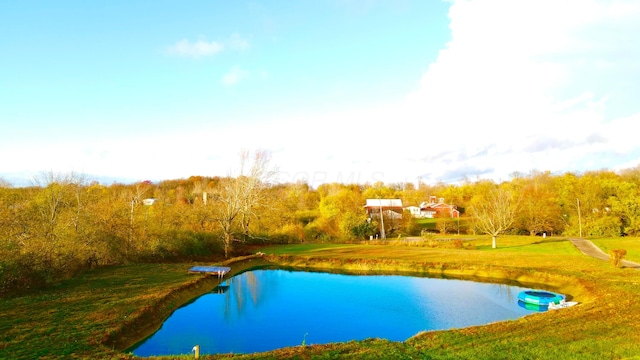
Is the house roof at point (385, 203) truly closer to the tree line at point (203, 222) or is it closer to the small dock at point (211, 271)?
the tree line at point (203, 222)

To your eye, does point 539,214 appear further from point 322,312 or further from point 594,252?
point 322,312

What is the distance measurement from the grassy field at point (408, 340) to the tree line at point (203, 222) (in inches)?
71.4

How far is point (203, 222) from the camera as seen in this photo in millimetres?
40375

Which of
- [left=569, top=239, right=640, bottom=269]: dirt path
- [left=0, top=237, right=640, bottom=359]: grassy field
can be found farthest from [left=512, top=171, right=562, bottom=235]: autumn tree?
[left=0, top=237, right=640, bottom=359]: grassy field

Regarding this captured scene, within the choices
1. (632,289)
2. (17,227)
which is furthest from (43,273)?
(632,289)

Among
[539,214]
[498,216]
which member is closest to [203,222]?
[498,216]

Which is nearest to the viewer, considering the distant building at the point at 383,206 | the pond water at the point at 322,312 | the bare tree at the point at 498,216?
the pond water at the point at 322,312

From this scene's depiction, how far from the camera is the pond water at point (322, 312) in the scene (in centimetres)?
1574

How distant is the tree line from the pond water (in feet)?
26.8

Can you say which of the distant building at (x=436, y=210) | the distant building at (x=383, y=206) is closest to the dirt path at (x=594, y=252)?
the distant building at (x=383, y=206)

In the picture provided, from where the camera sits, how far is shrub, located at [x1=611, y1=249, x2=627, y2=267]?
82.0ft

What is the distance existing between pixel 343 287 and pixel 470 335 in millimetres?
12737

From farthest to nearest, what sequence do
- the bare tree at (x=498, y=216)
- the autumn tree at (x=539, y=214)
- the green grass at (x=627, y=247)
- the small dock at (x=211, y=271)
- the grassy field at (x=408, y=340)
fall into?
the autumn tree at (x=539, y=214) → the bare tree at (x=498, y=216) → the green grass at (x=627, y=247) → the small dock at (x=211, y=271) → the grassy field at (x=408, y=340)

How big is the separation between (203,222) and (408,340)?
30.9 m
